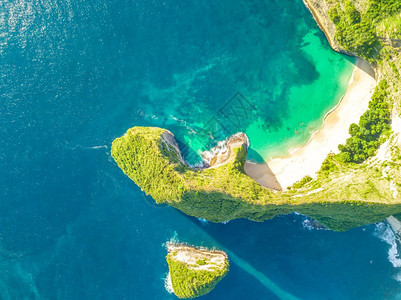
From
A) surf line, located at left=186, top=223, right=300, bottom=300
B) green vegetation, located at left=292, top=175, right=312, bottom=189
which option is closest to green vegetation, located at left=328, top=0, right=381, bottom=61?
green vegetation, located at left=292, top=175, right=312, bottom=189

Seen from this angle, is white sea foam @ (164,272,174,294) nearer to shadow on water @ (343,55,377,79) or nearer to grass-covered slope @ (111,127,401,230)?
grass-covered slope @ (111,127,401,230)

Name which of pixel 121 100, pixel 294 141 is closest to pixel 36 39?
pixel 121 100

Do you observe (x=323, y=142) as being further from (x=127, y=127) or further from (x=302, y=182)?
(x=127, y=127)

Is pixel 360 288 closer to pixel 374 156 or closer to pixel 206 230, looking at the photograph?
pixel 374 156

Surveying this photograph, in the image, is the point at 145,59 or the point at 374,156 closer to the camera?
the point at 374,156

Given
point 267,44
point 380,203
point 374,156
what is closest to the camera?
point 380,203

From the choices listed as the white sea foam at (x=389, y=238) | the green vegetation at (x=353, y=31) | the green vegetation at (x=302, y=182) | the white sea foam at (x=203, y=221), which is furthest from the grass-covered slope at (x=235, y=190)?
the green vegetation at (x=353, y=31)
